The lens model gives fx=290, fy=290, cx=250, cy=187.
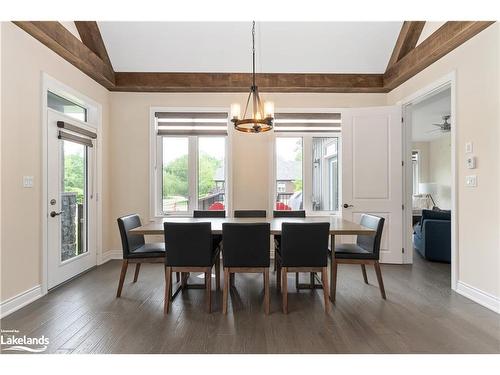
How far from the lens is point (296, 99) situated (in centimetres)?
461

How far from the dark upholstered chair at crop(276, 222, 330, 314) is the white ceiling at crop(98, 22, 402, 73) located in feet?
9.12

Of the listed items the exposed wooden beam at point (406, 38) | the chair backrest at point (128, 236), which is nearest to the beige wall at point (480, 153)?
the exposed wooden beam at point (406, 38)

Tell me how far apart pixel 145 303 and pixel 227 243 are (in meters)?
1.05

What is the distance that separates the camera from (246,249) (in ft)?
8.54

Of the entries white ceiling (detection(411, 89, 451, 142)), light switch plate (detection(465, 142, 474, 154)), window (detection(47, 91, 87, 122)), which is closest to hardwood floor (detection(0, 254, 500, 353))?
light switch plate (detection(465, 142, 474, 154))

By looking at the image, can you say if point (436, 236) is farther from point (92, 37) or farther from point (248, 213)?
point (92, 37)

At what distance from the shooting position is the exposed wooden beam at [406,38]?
3721 millimetres

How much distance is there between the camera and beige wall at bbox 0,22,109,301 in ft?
8.43

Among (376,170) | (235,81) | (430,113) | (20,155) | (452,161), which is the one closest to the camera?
(20,155)

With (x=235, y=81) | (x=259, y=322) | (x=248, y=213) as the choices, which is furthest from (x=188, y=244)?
(x=235, y=81)

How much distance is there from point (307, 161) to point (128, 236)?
9.56ft

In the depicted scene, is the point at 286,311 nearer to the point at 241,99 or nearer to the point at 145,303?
the point at 145,303
